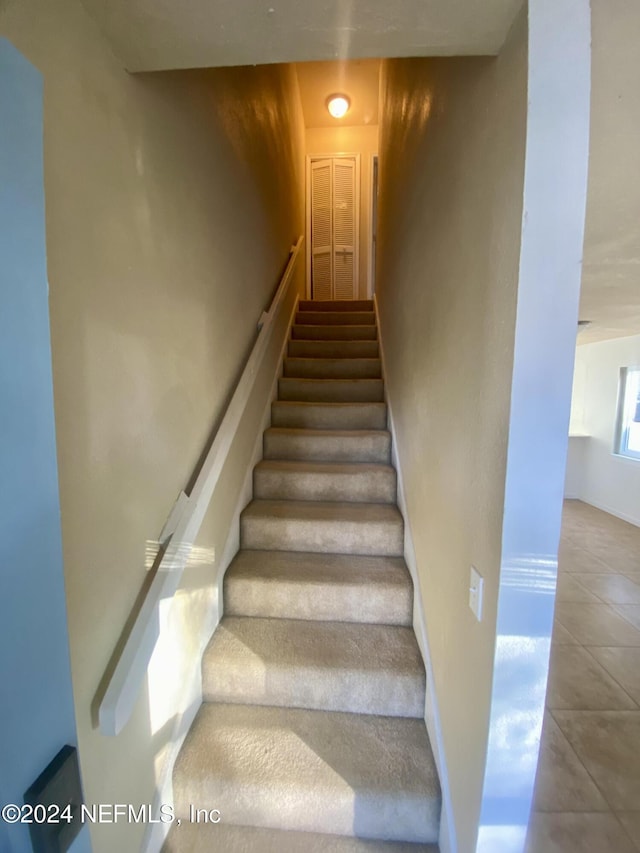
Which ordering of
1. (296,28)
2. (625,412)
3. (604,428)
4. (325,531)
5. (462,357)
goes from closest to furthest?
(296,28)
(462,357)
(325,531)
(625,412)
(604,428)

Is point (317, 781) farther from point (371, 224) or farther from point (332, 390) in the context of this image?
point (371, 224)

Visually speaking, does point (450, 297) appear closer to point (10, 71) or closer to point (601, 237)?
point (10, 71)

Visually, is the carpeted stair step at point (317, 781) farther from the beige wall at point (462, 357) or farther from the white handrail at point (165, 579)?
the white handrail at point (165, 579)

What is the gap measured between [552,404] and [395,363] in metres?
1.57

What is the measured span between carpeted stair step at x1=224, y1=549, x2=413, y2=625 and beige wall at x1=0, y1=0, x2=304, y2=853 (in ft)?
0.69

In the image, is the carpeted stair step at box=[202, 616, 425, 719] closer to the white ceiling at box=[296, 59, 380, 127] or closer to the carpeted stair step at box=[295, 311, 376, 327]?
the carpeted stair step at box=[295, 311, 376, 327]

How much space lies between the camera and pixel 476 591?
2.75 ft

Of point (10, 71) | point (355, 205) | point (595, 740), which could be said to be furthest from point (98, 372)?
point (355, 205)

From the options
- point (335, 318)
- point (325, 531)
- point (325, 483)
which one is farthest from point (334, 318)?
point (325, 531)

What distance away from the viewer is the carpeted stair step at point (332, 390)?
269 cm

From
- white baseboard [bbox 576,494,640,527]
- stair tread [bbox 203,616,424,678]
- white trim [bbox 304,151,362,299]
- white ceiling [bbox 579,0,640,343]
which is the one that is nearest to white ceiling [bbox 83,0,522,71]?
white ceiling [bbox 579,0,640,343]

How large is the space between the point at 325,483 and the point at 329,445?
304 mm

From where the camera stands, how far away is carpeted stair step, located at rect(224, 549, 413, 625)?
1532mm

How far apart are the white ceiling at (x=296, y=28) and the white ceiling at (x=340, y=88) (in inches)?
140
